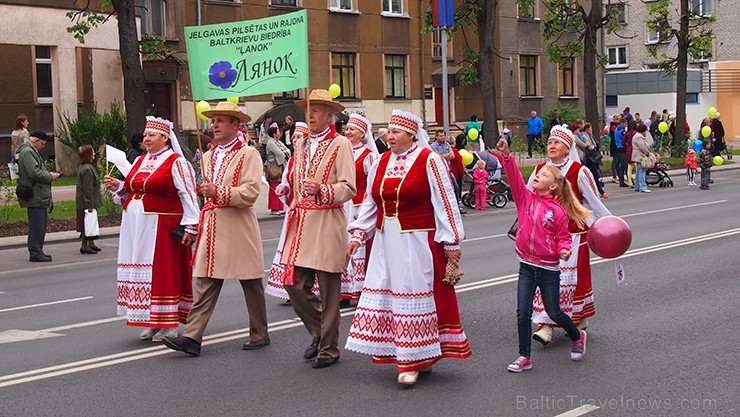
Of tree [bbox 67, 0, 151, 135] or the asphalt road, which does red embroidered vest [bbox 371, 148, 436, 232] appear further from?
tree [bbox 67, 0, 151, 135]

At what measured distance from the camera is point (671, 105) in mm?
56875

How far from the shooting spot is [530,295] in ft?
26.7

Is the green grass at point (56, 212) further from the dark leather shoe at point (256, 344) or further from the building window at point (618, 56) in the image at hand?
the building window at point (618, 56)

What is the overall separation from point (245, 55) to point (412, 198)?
208 cm

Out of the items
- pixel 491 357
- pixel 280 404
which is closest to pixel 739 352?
pixel 491 357

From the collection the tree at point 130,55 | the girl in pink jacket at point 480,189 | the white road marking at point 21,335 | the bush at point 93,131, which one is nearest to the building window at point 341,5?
the bush at point 93,131

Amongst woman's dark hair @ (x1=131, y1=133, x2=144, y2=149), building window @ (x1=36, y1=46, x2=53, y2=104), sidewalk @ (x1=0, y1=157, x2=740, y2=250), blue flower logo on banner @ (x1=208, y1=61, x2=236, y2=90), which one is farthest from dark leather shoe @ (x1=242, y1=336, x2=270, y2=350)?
building window @ (x1=36, y1=46, x2=53, y2=104)

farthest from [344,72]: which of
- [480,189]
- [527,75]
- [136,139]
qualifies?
[136,139]

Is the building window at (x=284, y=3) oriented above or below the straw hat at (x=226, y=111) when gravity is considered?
above

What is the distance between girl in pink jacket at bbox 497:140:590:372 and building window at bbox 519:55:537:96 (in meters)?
40.3

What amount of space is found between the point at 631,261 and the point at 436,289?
676cm

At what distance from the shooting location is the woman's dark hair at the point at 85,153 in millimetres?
16906

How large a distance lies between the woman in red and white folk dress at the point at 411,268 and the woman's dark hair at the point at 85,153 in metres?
9.97

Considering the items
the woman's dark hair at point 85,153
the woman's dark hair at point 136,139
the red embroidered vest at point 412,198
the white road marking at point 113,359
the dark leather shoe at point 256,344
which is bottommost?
the white road marking at point 113,359
